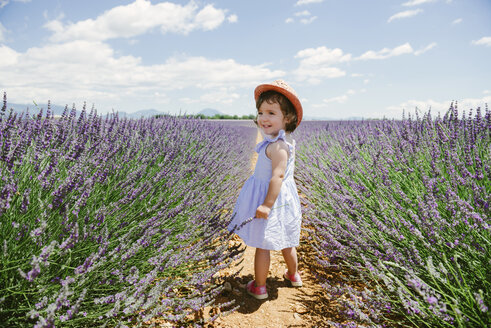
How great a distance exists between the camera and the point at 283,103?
6.21 feet

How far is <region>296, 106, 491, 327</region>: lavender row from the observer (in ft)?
3.76

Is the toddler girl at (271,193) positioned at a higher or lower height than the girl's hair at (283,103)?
lower

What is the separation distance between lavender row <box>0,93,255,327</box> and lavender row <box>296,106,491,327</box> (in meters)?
0.78

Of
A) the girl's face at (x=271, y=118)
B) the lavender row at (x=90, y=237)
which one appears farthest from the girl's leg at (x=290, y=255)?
the girl's face at (x=271, y=118)

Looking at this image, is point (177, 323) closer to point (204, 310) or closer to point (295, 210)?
point (204, 310)

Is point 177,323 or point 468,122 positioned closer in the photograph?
point 177,323

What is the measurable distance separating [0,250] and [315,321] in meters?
1.63

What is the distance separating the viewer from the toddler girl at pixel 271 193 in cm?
180

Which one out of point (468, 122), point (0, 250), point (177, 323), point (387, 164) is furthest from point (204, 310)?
point (468, 122)

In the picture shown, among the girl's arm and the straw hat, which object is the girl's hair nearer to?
the straw hat

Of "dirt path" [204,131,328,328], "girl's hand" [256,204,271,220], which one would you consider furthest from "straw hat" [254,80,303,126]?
"dirt path" [204,131,328,328]

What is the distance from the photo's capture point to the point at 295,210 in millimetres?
1954

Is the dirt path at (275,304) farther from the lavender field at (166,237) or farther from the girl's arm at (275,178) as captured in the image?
the girl's arm at (275,178)

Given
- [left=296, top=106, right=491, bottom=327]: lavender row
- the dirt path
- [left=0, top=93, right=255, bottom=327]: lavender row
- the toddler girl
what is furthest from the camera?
the toddler girl
